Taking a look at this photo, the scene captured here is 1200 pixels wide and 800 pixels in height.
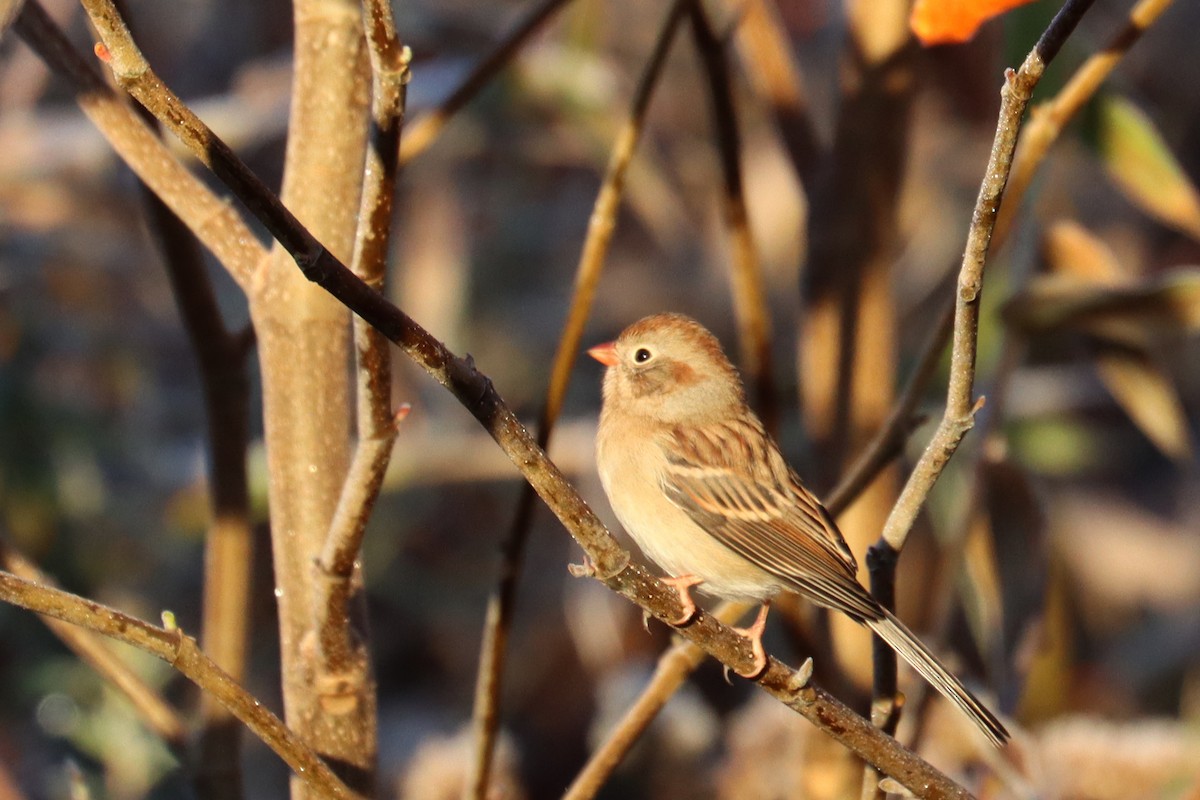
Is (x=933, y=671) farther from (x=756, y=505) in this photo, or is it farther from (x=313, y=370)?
(x=313, y=370)

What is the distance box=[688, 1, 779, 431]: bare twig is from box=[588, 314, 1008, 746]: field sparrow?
0.54ft

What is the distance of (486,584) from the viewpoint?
5164 millimetres

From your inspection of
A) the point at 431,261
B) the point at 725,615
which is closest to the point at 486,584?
the point at 431,261

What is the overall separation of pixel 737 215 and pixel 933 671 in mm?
867

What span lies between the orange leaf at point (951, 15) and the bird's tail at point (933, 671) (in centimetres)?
81

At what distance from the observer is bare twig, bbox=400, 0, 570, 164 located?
7.04 ft

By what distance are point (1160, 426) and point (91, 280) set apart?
3936 millimetres

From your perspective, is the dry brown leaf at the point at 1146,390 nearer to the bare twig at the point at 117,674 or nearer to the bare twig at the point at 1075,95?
the bare twig at the point at 1075,95

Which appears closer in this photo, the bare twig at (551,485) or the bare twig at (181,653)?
the bare twig at (551,485)

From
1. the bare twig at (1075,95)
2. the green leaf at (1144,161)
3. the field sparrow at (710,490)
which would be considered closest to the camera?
the bare twig at (1075,95)

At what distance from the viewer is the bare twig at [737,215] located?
2.32 m

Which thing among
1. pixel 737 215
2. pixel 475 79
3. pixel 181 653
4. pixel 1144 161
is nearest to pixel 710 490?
pixel 737 215

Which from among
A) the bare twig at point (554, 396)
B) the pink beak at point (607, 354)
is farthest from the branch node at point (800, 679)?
the pink beak at point (607, 354)

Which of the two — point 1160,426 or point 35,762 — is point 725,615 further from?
point 35,762
